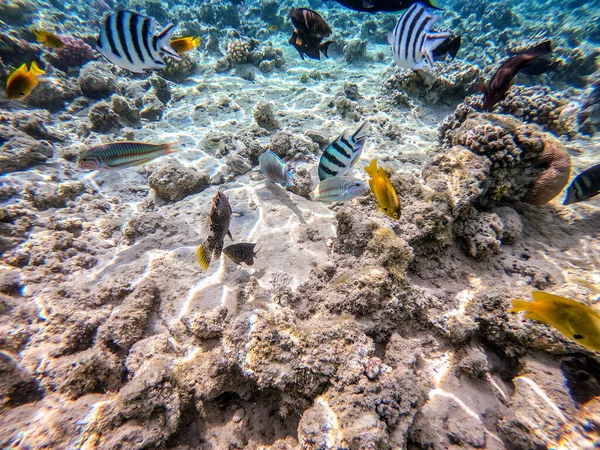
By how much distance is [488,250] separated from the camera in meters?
3.00

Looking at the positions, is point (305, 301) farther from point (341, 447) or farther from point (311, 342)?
point (341, 447)

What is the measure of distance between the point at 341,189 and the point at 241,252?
1.46 m

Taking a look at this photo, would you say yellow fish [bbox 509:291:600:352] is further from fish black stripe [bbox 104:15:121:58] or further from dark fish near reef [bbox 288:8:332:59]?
dark fish near reef [bbox 288:8:332:59]

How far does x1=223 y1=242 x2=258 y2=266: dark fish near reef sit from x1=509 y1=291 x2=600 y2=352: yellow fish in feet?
8.42

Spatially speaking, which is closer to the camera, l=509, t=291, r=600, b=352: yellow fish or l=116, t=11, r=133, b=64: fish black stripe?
l=509, t=291, r=600, b=352: yellow fish

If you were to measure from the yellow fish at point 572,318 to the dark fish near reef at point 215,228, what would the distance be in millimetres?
2635

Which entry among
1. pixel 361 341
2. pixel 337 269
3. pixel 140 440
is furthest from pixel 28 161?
pixel 361 341

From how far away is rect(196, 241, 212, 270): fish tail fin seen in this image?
8.63ft

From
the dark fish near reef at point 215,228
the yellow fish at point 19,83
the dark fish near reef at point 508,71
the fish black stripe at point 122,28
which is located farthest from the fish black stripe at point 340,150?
the yellow fish at point 19,83

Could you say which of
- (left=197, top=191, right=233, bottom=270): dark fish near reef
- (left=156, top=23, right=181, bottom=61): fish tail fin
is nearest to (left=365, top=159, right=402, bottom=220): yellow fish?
(left=197, top=191, right=233, bottom=270): dark fish near reef

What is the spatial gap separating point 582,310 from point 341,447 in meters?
1.74

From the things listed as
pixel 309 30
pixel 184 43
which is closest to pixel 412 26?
pixel 309 30

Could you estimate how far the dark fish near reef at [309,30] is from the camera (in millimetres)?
4379

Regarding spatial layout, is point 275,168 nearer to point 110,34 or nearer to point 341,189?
point 341,189
